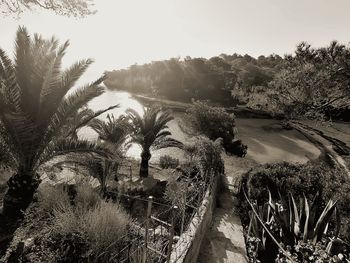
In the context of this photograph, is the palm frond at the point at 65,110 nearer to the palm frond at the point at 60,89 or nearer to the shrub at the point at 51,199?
the palm frond at the point at 60,89

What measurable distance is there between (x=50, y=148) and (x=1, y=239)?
7.62 ft

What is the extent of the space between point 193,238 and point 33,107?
16.1 ft

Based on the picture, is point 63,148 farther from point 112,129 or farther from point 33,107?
point 112,129

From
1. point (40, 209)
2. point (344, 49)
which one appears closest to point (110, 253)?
point (40, 209)

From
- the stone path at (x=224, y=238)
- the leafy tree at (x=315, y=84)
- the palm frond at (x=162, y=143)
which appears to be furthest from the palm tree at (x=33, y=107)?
the leafy tree at (x=315, y=84)

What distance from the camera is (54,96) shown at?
23.8ft

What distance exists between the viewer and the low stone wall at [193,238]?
17.0 feet

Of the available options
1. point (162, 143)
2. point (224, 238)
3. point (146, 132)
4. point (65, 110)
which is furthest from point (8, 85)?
point (162, 143)

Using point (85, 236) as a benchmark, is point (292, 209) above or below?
above

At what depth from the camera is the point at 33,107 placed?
7.03 meters

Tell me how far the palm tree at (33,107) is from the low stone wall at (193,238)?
3.26 meters

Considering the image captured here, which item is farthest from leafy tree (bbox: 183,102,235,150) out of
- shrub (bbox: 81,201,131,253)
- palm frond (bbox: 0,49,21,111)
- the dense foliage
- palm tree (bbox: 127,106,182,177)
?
palm frond (bbox: 0,49,21,111)

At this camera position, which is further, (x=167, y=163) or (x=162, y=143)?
(x=167, y=163)

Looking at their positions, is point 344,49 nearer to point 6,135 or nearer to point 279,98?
point 279,98
